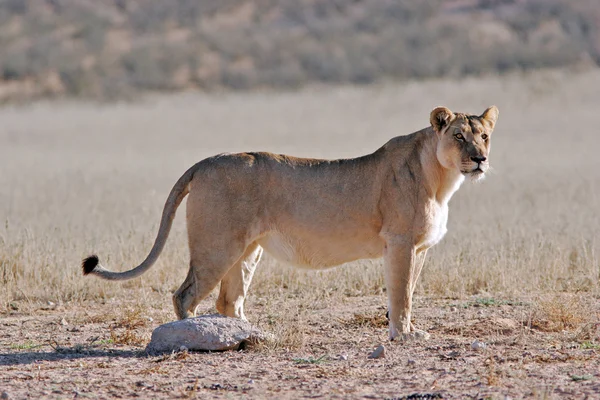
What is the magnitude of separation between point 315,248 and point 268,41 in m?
47.4

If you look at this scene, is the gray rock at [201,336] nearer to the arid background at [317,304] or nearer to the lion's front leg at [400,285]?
the arid background at [317,304]

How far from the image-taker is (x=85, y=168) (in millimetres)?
22859

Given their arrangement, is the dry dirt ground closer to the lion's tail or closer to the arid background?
the arid background

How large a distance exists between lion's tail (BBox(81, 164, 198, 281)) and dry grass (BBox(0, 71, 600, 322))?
1277 mm

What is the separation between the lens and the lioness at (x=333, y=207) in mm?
8320

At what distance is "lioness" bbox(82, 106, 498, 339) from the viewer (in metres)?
8.32

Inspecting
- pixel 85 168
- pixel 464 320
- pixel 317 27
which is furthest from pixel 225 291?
pixel 317 27

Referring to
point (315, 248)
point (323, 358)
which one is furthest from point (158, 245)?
point (323, 358)

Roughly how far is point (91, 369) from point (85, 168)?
16123mm

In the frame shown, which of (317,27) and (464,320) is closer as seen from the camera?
(464,320)

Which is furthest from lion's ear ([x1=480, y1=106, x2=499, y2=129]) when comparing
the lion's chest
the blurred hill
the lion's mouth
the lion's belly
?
the blurred hill

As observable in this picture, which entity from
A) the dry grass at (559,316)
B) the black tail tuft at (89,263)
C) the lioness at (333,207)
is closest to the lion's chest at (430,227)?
the lioness at (333,207)

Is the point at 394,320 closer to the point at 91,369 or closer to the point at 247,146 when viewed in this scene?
the point at 91,369

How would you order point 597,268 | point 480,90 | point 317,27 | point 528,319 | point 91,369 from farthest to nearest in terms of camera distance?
point 317,27 → point 480,90 → point 597,268 → point 528,319 → point 91,369
